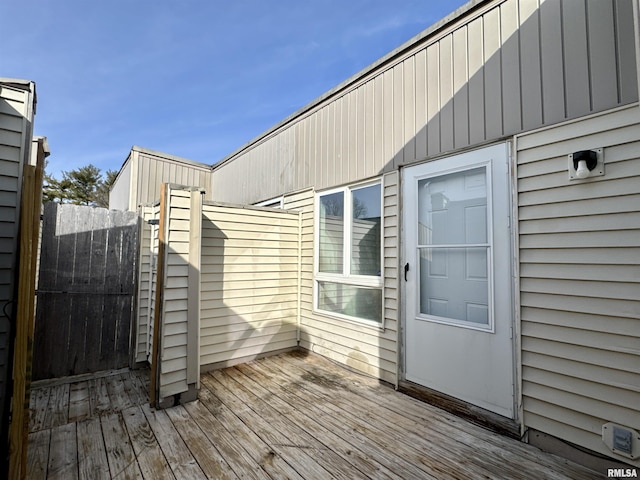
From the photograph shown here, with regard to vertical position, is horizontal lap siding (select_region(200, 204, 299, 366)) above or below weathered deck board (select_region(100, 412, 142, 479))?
above

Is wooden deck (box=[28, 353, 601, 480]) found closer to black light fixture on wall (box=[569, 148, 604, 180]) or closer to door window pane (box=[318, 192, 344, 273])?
door window pane (box=[318, 192, 344, 273])

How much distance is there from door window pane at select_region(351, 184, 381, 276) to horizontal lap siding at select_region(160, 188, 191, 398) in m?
1.84

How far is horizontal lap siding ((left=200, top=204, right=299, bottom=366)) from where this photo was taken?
3.38 metres

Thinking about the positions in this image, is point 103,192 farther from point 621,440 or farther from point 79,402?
point 621,440

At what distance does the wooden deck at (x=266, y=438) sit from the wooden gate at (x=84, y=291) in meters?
0.31

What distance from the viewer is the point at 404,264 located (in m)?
2.87

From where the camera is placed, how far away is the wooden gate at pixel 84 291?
2879mm

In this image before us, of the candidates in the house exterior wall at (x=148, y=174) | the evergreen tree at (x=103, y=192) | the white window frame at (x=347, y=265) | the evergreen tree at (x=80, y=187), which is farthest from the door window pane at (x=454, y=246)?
the evergreen tree at (x=103, y=192)

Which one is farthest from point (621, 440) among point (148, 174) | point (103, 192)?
point (103, 192)

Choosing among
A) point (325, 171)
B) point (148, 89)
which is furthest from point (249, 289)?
point (148, 89)

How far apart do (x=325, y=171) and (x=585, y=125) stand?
253 centimetres

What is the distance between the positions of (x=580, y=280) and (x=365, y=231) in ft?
6.34

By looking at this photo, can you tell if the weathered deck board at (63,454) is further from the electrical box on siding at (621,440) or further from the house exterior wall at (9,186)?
the electrical box on siding at (621,440)

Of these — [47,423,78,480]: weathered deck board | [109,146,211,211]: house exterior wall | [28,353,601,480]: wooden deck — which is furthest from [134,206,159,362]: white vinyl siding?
[109,146,211,211]: house exterior wall
